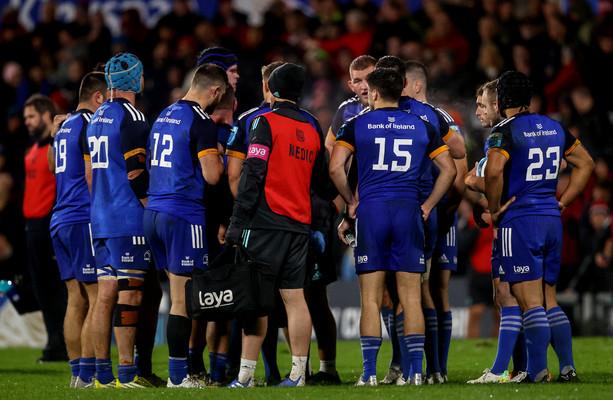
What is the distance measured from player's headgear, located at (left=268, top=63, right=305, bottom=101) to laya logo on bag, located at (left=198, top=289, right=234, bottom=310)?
163 cm

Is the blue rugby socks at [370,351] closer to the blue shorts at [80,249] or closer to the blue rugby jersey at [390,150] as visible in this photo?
the blue rugby jersey at [390,150]

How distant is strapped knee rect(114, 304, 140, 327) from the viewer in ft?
24.1

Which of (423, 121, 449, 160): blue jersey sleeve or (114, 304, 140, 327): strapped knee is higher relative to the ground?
(423, 121, 449, 160): blue jersey sleeve

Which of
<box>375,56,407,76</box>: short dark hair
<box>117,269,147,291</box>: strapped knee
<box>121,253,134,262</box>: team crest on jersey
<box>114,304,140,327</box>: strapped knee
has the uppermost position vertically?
<box>375,56,407,76</box>: short dark hair

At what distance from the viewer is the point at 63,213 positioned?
8.04 metres

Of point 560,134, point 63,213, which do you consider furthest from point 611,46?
point 63,213

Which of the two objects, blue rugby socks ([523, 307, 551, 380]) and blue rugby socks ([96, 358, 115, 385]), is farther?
blue rugby socks ([96, 358, 115, 385])

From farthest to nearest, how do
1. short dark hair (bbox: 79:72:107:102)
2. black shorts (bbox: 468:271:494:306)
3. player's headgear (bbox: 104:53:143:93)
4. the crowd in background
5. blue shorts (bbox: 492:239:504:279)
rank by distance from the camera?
the crowd in background
black shorts (bbox: 468:271:494:306)
short dark hair (bbox: 79:72:107:102)
player's headgear (bbox: 104:53:143:93)
blue shorts (bbox: 492:239:504:279)

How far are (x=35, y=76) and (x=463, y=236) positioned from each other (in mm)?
8669

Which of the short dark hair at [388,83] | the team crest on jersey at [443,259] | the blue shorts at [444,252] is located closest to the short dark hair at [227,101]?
the short dark hair at [388,83]

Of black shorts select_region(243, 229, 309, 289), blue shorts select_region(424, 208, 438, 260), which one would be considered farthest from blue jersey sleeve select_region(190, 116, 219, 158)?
blue shorts select_region(424, 208, 438, 260)

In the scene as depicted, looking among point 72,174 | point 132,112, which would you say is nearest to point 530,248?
point 132,112

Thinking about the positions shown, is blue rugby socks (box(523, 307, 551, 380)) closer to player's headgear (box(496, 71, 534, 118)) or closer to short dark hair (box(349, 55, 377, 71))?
player's headgear (box(496, 71, 534, 118))

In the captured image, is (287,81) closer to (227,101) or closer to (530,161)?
(227,101)
